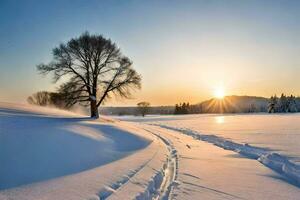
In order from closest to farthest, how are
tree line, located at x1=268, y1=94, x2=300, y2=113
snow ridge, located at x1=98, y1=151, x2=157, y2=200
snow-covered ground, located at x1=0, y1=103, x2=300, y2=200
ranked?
snow ridge, located at x1=98, y1=151, x2=157, y2=200 < snow-covered ground, located at x1=0, y1=103, x2=300, y2=200 < tree line, located at x1=268, y1=94, x2=300, y2=113

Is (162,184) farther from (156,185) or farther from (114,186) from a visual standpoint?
(114,186)

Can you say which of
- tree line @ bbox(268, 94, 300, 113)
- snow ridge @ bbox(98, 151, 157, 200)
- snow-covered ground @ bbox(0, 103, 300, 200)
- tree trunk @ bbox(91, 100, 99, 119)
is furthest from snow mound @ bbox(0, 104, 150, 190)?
tree line @ bbox(268, 94, 300, 113)

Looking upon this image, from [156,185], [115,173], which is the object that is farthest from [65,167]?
[156,185]

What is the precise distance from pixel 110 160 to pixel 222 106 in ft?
525

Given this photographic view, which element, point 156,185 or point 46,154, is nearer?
point 156,185

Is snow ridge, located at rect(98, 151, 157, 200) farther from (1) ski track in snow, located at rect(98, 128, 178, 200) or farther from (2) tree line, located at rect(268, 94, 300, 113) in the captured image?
(2) tree line, located at rect(268, 94, 300, 113)

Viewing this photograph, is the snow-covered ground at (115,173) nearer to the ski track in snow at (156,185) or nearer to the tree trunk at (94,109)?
the ski track in snow at (156,185)

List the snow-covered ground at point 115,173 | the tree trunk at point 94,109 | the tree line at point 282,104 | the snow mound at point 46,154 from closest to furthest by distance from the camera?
1. the snow-covered ground at point 115,173
2. the snow mound at point 46,154
3. the tree trunk at point 94,109
4. the tree line at point 282,104

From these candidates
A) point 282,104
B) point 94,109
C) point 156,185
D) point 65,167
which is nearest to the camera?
point 156,185

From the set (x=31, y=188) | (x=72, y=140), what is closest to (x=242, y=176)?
A: (x=31, y=188)

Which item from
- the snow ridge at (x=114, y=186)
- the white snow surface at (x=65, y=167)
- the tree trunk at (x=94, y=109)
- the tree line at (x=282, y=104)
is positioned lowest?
the snow ridge at (x=114, y=186)

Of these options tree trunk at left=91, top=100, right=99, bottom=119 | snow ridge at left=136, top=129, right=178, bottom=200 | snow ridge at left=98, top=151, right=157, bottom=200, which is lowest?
snow ridge at left=136, top=129, right=178, bottom=200

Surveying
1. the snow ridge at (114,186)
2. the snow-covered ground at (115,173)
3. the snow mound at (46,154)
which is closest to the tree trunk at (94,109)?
the snow mound at (46,154)

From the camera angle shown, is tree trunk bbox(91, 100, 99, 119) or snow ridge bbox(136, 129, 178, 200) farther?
tree trunk bbox(91, 100, 99, 119)
